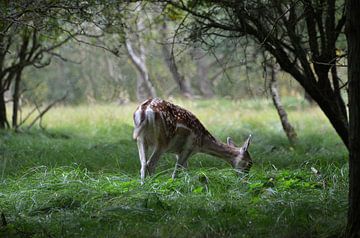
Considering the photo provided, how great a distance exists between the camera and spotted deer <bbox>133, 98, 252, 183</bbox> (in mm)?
9391

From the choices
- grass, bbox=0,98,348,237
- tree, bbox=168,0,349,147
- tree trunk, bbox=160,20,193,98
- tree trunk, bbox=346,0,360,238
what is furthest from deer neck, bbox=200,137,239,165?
tree trunk, bbox=346,0,360,238

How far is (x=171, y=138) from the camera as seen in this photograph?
9820mm

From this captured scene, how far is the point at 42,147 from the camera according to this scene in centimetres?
1258

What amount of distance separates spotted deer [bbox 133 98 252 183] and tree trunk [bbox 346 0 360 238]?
361 cm

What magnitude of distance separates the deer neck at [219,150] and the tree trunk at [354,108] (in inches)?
199

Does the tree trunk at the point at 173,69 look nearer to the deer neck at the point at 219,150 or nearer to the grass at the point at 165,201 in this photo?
the deer neck at the point at 219,150

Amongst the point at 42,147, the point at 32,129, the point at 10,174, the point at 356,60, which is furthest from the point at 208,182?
the point at 32,129

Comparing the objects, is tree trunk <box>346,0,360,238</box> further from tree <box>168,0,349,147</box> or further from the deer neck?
the deer neck

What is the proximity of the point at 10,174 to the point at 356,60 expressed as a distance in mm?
6029

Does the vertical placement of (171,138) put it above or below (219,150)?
above

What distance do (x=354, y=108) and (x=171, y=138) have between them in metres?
4.63

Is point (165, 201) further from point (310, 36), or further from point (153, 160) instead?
point (310, 36)

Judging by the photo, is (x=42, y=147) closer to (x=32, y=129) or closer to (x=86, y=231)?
(x=32, y=129)

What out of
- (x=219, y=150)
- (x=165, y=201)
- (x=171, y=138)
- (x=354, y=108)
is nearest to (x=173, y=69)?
(x=219, y=150)
